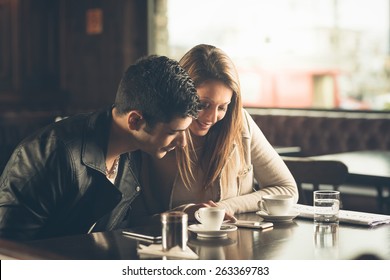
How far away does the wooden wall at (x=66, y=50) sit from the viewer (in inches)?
301

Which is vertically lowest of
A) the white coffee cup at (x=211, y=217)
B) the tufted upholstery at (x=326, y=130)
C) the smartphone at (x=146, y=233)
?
the tufted upholstery at (x=326, y=130)

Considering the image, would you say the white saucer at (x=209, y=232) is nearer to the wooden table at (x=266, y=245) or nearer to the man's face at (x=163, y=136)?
the wooden table at (x=266, y=245)

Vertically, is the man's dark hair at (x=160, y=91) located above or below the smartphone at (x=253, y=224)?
above

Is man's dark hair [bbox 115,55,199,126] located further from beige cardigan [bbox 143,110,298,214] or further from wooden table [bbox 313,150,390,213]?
wooden table [bbox 313,150,390,213]

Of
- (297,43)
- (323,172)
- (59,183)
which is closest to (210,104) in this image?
(59,183)

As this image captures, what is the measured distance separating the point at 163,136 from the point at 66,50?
633cm

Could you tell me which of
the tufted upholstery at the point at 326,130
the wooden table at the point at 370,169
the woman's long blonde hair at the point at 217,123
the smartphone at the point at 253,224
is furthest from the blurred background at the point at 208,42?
the smartphone at the point at 253,224

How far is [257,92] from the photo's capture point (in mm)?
6863

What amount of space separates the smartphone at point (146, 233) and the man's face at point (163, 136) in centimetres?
22

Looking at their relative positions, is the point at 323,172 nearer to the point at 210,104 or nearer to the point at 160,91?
the point at 210,104

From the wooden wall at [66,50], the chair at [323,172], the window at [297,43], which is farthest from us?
the wooden wall at [66,50]

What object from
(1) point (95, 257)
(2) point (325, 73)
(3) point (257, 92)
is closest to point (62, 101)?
(3) point (257, 92)
